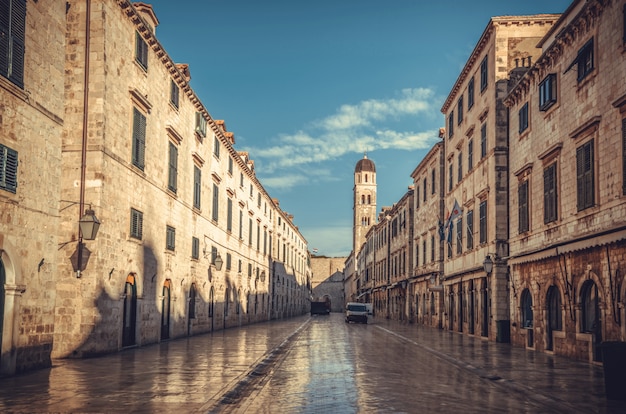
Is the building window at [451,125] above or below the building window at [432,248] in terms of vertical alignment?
above

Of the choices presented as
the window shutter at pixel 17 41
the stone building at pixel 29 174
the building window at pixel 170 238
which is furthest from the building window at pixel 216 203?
the window shutter at pixel 17 41

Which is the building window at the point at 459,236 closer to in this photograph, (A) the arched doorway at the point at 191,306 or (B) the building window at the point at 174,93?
(A) the arched doorway at the point at 191,306

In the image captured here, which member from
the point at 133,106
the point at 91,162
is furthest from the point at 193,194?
the point at 91,162

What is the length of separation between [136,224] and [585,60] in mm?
15313

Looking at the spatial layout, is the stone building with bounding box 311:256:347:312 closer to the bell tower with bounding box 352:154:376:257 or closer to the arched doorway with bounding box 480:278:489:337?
the bell tower with bounding box 352:154:376:257

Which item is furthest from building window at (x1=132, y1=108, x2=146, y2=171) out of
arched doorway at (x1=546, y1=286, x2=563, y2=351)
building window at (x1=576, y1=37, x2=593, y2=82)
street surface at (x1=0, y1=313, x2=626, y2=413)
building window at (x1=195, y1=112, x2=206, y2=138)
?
arched doorway at (x1=546, y1=286, x2=563, y2=351)

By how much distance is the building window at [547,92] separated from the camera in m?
21.7

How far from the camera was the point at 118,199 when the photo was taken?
19.8 m

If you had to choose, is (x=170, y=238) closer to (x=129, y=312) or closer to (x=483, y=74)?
(x=129, y=312)

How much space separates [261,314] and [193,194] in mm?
24802

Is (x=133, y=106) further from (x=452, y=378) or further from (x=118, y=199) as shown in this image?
(x=452, y=378)

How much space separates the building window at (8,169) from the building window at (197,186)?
55.8ft

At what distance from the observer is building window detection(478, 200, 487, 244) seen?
2994 centimetres

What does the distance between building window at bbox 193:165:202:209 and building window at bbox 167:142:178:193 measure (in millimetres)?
3587
